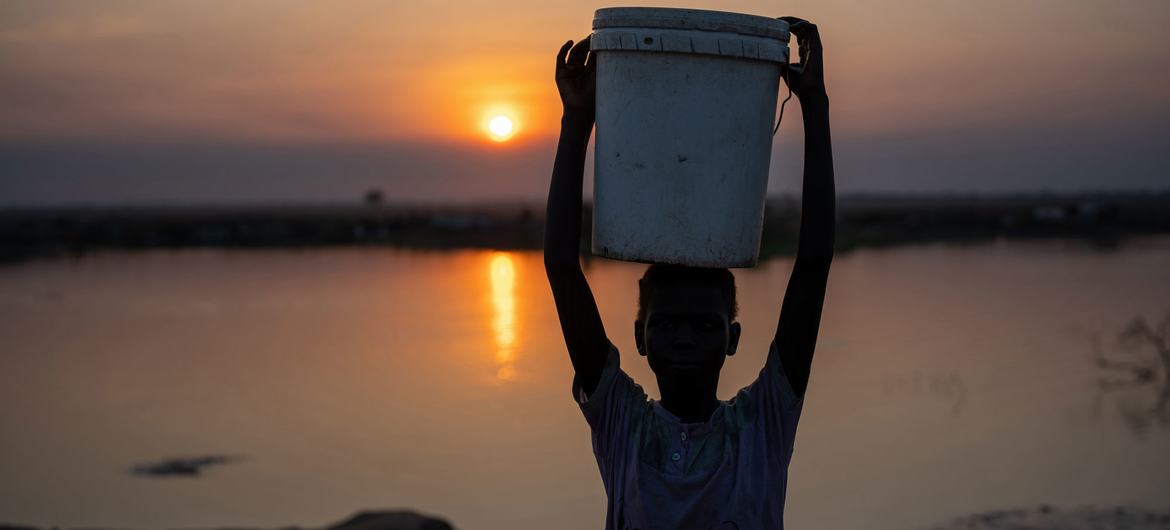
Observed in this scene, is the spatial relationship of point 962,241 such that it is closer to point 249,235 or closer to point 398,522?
point 249,235

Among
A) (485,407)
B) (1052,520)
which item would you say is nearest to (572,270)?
(1052,520)

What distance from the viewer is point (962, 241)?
90.8ft

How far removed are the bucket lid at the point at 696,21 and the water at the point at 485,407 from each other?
14.7ft

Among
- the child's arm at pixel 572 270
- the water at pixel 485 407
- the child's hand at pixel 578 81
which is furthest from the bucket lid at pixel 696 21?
the water at pixel 485 407

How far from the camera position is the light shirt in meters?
1.99

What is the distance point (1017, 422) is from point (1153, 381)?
2115mm

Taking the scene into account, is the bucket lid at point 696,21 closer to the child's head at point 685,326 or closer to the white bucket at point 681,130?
the white bucket at point 681,130

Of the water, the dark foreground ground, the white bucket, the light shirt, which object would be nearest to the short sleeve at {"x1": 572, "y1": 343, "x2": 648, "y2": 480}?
the light shirt

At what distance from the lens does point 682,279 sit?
2141mm

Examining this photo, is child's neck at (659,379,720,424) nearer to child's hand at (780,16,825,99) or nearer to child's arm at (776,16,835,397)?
child's arm at (776,16,835,397)

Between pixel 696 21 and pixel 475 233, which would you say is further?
pixel 475 233

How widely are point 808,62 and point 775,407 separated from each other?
61cm

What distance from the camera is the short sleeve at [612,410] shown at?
6.81 ft

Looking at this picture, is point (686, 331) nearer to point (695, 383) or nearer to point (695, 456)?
point (695, 383)
